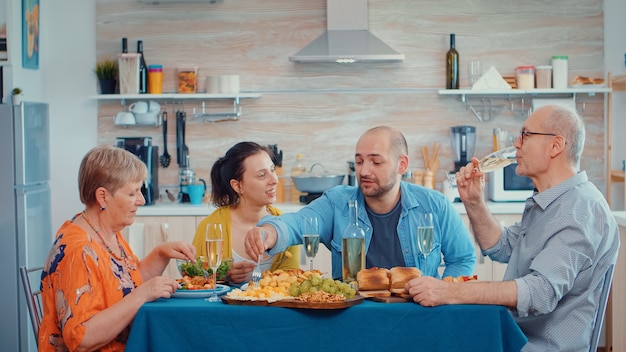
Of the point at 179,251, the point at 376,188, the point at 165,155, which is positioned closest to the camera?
the point at 179,251

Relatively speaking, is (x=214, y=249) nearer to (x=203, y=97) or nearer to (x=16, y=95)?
(x=16, y=95)

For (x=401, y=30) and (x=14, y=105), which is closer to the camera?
(x=14, y=105)

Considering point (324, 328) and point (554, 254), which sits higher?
point (554, 254)

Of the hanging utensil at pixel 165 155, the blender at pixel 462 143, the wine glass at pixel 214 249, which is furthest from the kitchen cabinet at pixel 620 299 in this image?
the hanging utensil at pixel 165 155

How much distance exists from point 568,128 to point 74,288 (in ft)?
5.25

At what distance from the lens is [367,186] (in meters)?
3.44

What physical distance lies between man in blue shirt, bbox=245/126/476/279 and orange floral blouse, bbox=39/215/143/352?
0.78m

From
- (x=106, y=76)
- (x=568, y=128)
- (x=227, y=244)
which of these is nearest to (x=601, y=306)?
(x=568, y=128)

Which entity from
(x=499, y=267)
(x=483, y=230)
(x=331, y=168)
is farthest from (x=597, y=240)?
(x=331, y=168)

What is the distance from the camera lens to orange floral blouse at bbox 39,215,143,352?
2.58 meters

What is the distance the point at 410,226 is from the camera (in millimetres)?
3471

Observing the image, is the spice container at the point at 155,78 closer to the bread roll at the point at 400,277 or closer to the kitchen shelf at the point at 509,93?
the kitchen shelf at the point at 509,93

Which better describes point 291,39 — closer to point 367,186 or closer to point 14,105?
point 14,105

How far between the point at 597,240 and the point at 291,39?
370cm
